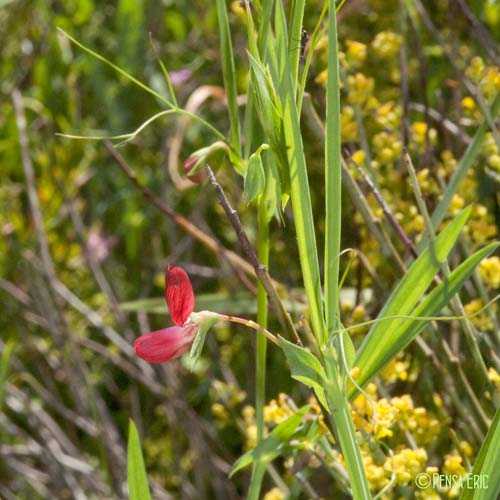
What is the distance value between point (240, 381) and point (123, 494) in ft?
1.12

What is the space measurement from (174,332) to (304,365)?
0.11 meters

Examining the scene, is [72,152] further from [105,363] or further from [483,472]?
[483,472]

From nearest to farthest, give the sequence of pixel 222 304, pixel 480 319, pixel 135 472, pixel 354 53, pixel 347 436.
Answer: pixel 347 436 < pixel 135 472 < pixel 480 319 < pixel 354 53 < pixel 222 304

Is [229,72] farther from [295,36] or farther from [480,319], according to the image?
[480,319]

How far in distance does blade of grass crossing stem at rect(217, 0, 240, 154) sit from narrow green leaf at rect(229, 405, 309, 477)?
227 mm

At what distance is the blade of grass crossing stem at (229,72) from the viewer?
2.56 feet

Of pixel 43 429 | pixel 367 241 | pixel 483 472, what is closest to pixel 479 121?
pixel 367 241

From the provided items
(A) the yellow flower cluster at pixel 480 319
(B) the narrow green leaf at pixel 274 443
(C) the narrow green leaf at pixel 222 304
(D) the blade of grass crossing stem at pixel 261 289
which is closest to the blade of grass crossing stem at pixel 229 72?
(D) the blade of grass crossing stem at pixel 261 289

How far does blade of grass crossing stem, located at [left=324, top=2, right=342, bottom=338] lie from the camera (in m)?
0.65

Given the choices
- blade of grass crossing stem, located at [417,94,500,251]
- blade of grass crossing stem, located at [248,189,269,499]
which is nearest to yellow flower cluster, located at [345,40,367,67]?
blade of grass crossing stem, located at [417,94,500,251]

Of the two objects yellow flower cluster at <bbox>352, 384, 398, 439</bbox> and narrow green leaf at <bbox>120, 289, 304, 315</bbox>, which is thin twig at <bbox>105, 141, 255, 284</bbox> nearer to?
narrow green leaf at <bbox>120, 289, 304, 315</bbox>

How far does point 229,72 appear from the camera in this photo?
795mm

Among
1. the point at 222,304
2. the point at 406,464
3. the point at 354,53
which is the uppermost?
the point at 354,53

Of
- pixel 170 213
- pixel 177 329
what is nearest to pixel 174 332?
pixel 177 329
